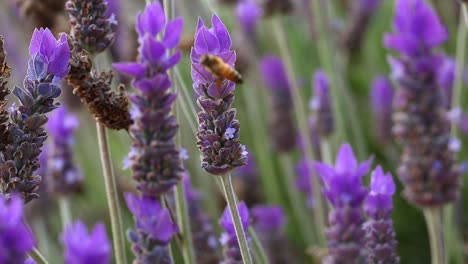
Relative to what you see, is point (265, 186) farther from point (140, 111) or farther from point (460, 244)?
point (140, 111)

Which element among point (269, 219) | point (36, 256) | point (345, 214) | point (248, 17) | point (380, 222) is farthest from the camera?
point (248, 17)

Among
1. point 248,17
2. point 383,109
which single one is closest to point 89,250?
point 383,109

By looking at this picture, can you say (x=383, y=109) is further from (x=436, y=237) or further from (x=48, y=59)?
(x=48, y=59)

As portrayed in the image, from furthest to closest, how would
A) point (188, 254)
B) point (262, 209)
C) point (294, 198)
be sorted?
point (294, 198) < point (262, 209) < point (188, 254)

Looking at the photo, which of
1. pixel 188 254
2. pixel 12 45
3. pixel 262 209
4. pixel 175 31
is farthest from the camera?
pixel 12 45

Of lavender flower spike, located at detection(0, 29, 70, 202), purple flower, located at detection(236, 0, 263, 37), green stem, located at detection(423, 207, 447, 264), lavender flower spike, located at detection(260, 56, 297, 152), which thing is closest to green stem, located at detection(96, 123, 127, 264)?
lavender flower spike, located at detection(0, 29, 70, 202)

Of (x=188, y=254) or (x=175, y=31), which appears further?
(x=188, y=254)

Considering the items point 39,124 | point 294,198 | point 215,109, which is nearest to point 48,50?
point 39,124
